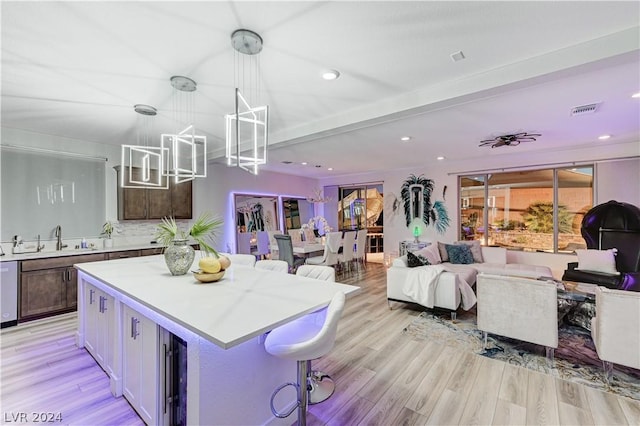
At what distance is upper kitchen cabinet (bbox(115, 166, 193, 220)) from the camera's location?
476cm

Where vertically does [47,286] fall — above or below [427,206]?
below

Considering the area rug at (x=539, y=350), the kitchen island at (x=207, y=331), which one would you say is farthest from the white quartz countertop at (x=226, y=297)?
the area rug at (x=539, y=350)

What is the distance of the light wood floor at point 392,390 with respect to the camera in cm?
195

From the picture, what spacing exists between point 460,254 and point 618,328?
2996 mm

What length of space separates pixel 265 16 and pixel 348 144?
3238 mm

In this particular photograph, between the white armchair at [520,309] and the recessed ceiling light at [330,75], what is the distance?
257 centimetres

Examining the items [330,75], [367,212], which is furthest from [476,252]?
[330,75]

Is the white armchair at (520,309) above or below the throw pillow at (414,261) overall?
below

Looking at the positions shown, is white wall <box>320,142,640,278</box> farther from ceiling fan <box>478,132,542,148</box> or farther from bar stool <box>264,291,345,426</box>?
bar stool <box>264,291,345,426</box>

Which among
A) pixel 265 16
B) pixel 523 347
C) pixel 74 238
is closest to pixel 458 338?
pixel 523 347

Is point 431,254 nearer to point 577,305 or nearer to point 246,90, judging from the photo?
point 577,305

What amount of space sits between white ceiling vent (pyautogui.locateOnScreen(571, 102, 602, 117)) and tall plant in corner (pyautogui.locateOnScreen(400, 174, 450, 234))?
3546 mm

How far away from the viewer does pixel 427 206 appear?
709 centimetres

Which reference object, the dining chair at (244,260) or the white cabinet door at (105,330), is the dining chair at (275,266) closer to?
the dining chair at (244,260)
